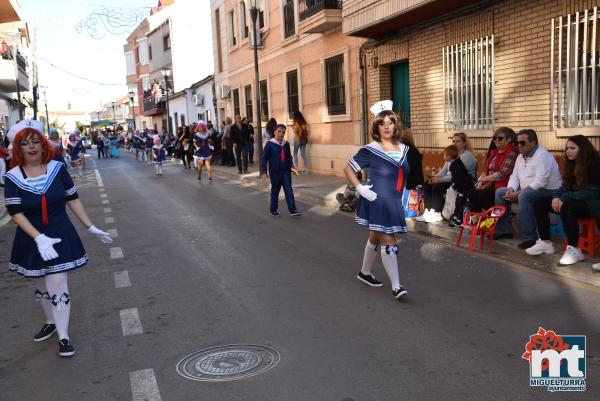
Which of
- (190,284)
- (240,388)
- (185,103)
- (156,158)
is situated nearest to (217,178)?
(156,158)

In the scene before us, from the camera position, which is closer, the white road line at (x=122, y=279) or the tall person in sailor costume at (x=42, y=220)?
the tall person in sailor costume at (x=42, y=220)

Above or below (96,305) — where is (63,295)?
above

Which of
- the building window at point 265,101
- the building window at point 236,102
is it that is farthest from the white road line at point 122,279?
the building window at point 236,102

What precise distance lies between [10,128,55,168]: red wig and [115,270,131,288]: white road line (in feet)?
7.25

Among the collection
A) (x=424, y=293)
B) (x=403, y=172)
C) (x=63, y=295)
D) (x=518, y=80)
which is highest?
(x=518, y=80)

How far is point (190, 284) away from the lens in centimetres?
653

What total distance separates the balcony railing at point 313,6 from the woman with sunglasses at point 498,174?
Answer: 30.8ft

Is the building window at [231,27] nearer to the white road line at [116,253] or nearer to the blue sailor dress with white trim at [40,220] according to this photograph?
the white road line at [116,253]

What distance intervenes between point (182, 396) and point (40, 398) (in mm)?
941

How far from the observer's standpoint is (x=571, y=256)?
650 cm

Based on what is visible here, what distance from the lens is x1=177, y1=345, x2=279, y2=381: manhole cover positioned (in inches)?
162

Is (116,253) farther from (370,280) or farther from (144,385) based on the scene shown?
(144,385)

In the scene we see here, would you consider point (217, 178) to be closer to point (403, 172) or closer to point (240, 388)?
point (403, 172)

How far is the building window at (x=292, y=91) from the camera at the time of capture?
829 inches
